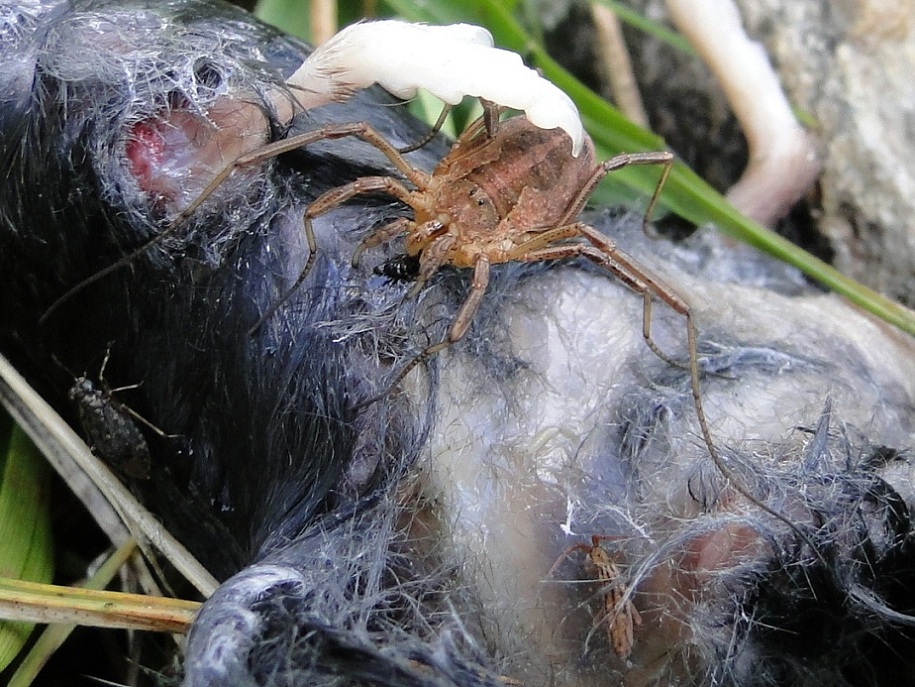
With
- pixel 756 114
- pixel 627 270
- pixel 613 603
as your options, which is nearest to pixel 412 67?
pixel 627 270

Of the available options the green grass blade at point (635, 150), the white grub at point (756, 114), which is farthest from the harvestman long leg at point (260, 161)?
the white grub at point (756, 114)

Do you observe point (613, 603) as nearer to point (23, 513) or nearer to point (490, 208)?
point (490, 208)

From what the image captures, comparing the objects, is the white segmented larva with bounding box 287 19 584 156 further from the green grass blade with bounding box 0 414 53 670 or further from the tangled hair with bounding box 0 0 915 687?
the green grass blade with bounding box 0 414 53 670

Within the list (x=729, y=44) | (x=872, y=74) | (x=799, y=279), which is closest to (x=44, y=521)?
(x=799, y=279)

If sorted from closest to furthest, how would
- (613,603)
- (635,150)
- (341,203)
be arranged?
1. (613,603)
2. (341,203)
3. (635,150)

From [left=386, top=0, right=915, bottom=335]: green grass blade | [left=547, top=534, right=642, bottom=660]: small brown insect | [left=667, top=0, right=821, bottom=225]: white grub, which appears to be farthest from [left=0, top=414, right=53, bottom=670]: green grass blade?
[left=667, top=0, right=821, bottom=225]: white grub

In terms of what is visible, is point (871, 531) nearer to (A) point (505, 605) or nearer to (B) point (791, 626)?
(B) point (791, 626)
